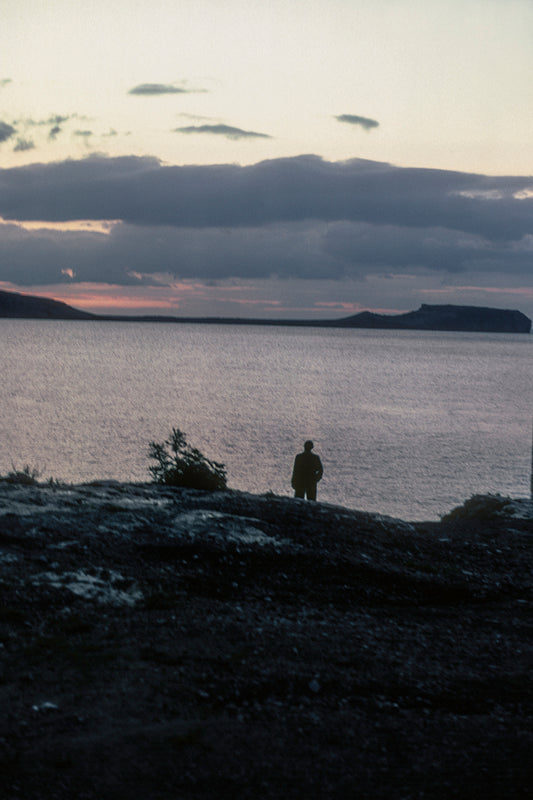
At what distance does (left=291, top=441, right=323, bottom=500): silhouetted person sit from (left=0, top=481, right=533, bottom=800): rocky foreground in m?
4.24

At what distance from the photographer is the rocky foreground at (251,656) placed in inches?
243

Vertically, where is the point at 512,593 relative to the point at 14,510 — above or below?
below

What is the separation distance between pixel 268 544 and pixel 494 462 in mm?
34448

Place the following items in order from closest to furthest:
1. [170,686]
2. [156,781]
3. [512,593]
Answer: [156,781] < [170,686] < [512,593]

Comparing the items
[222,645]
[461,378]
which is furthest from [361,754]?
[461,378]

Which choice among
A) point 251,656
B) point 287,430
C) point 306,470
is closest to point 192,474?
point 306,470

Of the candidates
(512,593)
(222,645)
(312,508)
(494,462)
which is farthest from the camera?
(494,462)

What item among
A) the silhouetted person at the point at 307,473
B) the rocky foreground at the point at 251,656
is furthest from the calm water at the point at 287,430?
the rocky foreground at the point at 251,656

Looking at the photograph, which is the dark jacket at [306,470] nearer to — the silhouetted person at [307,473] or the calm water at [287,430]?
the silhouetted person at [307,473]

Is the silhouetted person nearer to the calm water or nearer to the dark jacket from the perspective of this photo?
the dark jacket

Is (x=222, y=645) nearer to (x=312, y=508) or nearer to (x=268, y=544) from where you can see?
(x=268, y=544)

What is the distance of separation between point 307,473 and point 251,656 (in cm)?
1070

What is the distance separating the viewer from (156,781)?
5898mm

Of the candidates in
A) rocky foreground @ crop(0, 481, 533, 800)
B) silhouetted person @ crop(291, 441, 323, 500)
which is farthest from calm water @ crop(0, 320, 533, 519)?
rocky foreground @ crop(0, 481, 533, 800)
